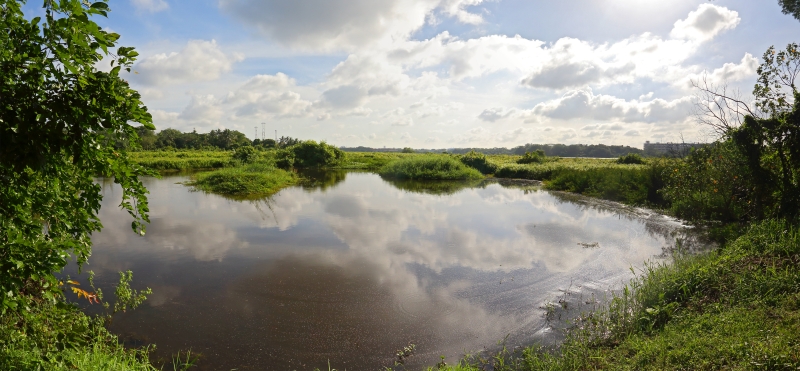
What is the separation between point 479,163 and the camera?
3503cm

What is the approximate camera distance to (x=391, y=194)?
65.8 feet

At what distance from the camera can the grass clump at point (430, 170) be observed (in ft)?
98.5

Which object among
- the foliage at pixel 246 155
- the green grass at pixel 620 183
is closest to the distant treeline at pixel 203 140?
the foliage at pixel 246 155

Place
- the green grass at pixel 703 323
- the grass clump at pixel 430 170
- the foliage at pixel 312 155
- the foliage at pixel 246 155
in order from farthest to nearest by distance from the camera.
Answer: the foliage at pixel 312 155
the foliage at pixel 246 155
the grass clump at pixel 430 170
the green grass at pixel 703 323

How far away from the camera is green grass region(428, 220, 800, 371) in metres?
3.53

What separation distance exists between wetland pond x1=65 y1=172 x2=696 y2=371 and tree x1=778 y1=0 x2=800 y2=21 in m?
4.90

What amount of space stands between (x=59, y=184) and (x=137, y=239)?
8.14 m

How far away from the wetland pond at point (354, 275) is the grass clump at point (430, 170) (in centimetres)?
1537

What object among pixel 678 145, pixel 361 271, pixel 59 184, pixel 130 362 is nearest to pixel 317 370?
pixel 130 362

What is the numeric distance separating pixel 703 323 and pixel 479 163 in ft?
102

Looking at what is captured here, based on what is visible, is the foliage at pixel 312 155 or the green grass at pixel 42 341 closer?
the green grass at pixel 42 341

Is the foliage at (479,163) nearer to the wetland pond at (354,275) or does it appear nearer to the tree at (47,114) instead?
the wetland pond at (354,275)

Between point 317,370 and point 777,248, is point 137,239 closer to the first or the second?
point 317,370

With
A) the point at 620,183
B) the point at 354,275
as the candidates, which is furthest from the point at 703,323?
the point at 620,183
